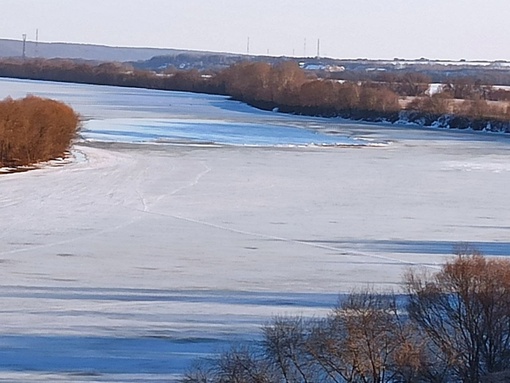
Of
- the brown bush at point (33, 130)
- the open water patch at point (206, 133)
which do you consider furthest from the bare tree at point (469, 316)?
the open water patch at point (206, 133)

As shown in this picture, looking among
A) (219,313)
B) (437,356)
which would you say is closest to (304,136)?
(219,313)

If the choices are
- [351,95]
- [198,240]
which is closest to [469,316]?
[198,240]

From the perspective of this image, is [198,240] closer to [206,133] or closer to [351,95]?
[206,133]

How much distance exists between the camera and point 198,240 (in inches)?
540

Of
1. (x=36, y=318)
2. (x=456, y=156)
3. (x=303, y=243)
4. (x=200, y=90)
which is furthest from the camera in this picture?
A: (x=200, y=90)

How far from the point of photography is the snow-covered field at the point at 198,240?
8.90m

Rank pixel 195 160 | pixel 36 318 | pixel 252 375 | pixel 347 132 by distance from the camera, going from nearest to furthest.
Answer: pixel 252 375 < pixel 36 318 < pixel 195 160 < pixel 347 132

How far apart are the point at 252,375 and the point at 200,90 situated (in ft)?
227

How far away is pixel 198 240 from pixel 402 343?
6.78m

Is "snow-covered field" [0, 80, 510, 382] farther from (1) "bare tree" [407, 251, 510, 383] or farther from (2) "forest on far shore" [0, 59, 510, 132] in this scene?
(2) "forest on far shore" [0, 59, 510, 132]

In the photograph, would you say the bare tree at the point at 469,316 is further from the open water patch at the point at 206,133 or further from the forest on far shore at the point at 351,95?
the forest on far shore at the point at 351,95

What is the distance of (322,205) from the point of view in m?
17.4

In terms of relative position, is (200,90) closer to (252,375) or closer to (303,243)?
(303,243)

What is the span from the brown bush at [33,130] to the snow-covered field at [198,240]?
2.49 feet
